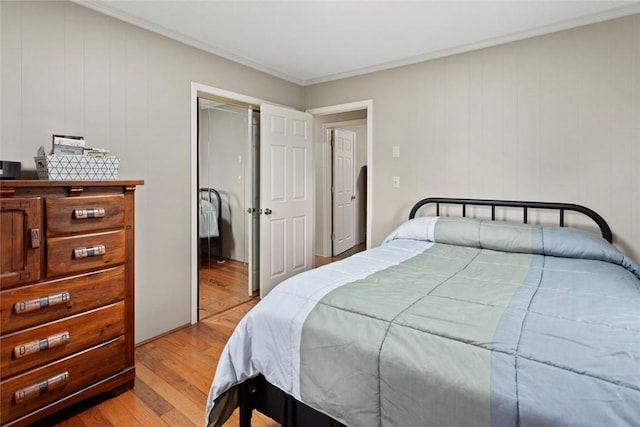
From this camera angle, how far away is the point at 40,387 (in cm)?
161

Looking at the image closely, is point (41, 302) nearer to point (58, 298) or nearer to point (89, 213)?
point (58, 298)

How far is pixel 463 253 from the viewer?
7.56 ft

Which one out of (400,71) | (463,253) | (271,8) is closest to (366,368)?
(463,253)

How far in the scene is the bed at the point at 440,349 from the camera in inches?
34.5

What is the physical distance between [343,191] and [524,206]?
119 inches

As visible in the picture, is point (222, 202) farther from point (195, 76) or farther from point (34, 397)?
point (34, 397)

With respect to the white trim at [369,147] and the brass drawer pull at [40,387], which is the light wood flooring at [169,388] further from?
the white trim at [369,147]

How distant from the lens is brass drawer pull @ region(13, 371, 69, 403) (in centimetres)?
155

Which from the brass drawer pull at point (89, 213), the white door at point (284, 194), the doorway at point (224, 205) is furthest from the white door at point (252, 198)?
the brass drawer pull at point (89, 213)

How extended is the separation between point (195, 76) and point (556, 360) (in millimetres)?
2967

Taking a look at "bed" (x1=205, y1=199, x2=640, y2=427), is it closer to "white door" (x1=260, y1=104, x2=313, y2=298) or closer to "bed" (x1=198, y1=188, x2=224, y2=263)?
"white door" (x1=260, y1=104, x2=313, y2=298)

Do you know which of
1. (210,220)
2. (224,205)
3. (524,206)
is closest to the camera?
(524,206)

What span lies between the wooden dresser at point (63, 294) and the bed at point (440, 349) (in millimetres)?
841

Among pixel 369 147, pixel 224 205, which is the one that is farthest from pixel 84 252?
pixel 369 147
